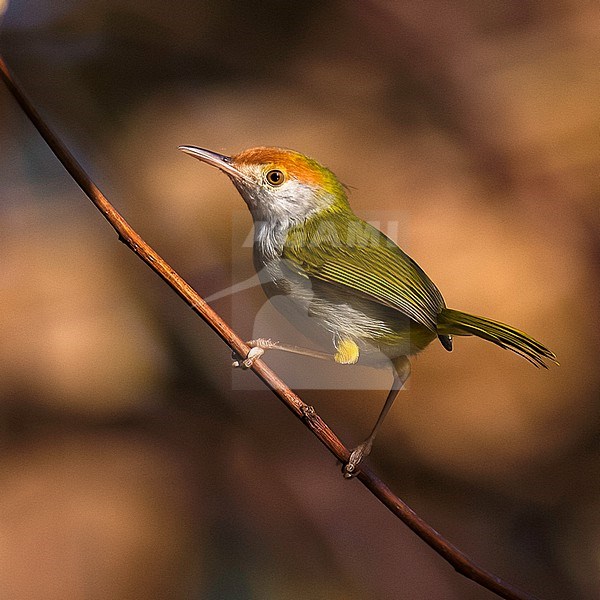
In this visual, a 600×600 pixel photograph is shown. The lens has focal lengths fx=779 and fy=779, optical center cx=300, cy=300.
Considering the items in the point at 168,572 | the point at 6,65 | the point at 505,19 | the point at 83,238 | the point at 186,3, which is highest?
the point at 505,19

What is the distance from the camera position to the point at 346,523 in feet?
2.48

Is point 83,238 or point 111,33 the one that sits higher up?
point 111,33

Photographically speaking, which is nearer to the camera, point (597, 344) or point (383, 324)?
point (383, 324)

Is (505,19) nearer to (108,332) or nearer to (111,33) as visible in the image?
(111,33)

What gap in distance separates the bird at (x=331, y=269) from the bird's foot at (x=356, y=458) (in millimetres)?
83

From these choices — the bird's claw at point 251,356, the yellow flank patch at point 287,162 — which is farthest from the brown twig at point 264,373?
the yellow flank patch at point 287,162

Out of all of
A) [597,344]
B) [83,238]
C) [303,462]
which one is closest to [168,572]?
[303,462]

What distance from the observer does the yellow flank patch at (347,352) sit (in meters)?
0.67

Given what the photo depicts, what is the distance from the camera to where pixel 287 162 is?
672 mm

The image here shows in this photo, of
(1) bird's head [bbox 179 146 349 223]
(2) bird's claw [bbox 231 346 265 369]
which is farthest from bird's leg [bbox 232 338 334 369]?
(1) bird's head [bbox 179 146 349 223]

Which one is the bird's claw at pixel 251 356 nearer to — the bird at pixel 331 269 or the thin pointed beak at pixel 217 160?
the bird at pixel 331 269

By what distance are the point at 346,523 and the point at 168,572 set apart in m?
0.19

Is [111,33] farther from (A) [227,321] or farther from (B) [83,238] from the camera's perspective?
(A) [227,321]

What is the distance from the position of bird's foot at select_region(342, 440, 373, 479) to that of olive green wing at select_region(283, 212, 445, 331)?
0.42ft
